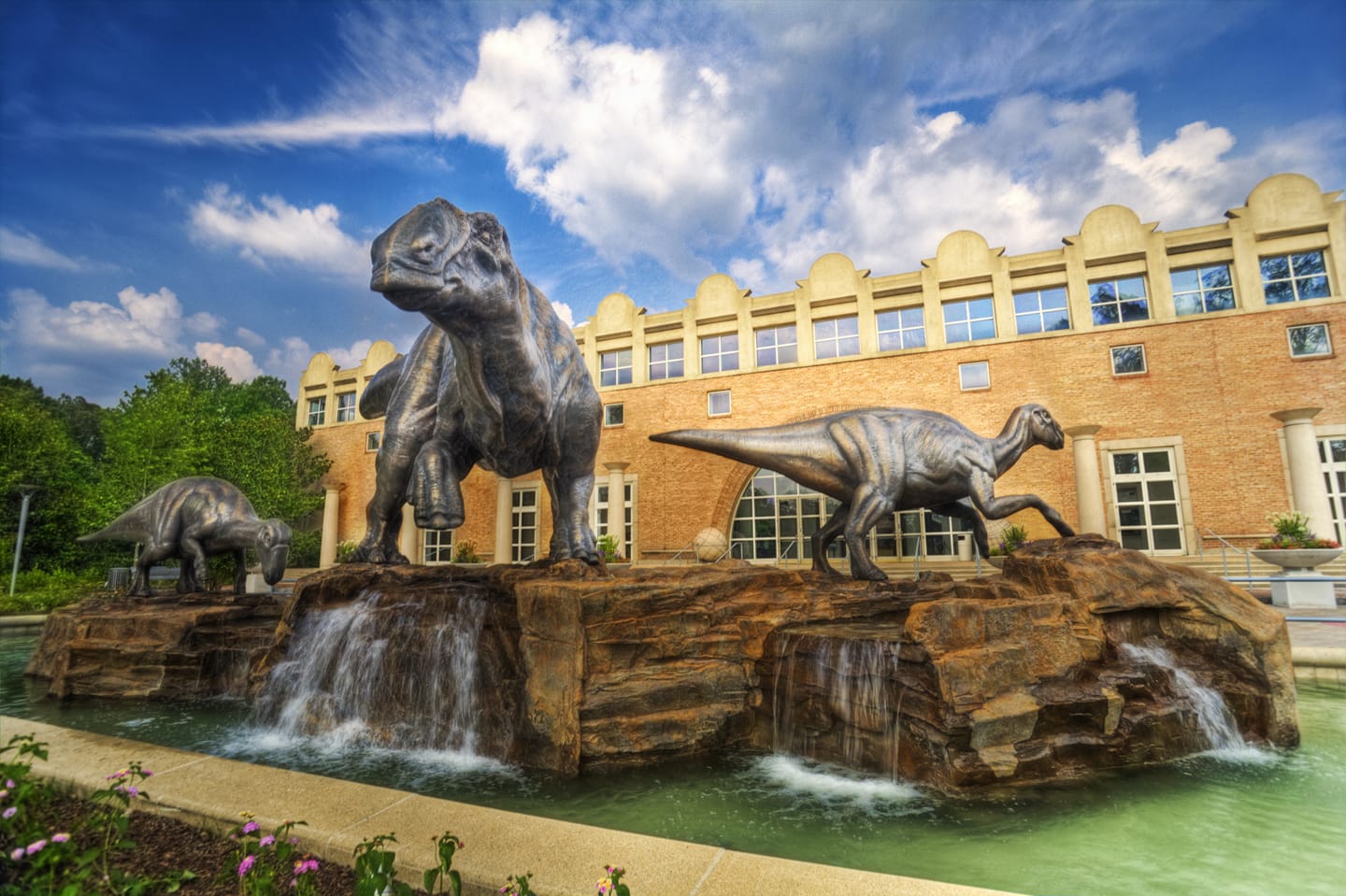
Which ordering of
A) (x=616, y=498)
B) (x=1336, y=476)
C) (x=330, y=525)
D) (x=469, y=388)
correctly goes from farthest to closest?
(x=330, y=525), (x=616, y=498), (x=1336, y=476), (x=469, y=388)

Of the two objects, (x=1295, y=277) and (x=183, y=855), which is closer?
(x=183, y=855)

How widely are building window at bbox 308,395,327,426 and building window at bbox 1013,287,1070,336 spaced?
26.3m

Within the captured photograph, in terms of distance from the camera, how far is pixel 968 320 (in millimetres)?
19250

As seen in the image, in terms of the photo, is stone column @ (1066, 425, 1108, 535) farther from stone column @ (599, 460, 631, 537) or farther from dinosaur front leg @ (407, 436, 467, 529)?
dinosaur front leg @ (407, 436, 467, 529)

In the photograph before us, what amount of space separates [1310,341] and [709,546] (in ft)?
51.6

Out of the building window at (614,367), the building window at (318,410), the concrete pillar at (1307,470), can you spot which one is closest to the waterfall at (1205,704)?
the concrete pillar at (1307,470)

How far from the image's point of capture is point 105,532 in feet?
28.0

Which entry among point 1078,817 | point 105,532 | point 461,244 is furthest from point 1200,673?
point 105,532

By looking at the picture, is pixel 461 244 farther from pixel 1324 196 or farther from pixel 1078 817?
pixel 1324 196

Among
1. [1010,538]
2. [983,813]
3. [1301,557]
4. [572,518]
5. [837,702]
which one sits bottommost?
[983,813]

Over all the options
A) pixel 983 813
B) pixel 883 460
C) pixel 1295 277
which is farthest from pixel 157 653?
pixel 1295 277

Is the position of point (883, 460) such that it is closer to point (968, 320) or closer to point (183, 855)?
point (183, 855)

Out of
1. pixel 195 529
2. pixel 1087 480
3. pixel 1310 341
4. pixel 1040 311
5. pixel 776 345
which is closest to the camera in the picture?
pixel 195 529

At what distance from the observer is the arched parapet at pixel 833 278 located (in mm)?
20312
